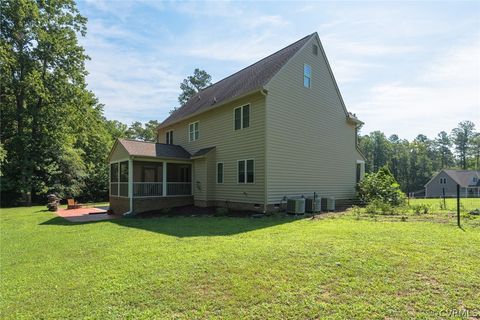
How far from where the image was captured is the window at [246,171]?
13.4 m

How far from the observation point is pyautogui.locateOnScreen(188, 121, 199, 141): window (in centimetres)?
1756

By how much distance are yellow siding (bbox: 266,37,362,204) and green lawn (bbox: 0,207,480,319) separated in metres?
6.13

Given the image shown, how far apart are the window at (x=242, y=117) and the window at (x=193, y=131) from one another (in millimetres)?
3867

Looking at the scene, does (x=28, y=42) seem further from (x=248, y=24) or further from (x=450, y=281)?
(x=450, y=281)

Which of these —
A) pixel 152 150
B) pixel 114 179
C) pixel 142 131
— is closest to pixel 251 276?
pixel 152 150

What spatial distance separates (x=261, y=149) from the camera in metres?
12.9

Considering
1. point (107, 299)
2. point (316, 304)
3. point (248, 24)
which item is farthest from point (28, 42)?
point (316, 304)

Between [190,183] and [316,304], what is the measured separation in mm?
13452

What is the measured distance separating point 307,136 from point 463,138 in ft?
268

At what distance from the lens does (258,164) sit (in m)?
13.0

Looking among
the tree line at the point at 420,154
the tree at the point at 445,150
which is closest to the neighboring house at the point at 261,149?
the tree line at the point at 420,154

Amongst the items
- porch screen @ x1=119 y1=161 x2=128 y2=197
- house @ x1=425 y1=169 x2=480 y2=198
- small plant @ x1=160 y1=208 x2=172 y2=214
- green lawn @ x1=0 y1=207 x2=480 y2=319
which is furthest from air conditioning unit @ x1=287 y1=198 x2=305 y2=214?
house @ x1=425 y1=169 x2=480 y2=198

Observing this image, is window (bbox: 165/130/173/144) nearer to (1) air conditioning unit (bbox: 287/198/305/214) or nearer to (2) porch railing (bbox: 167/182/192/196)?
(2) porch railing (bbox: 167/182/192/196)

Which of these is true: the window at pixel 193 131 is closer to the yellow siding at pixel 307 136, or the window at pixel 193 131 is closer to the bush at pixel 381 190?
the yellow siding at pixel 307 136
